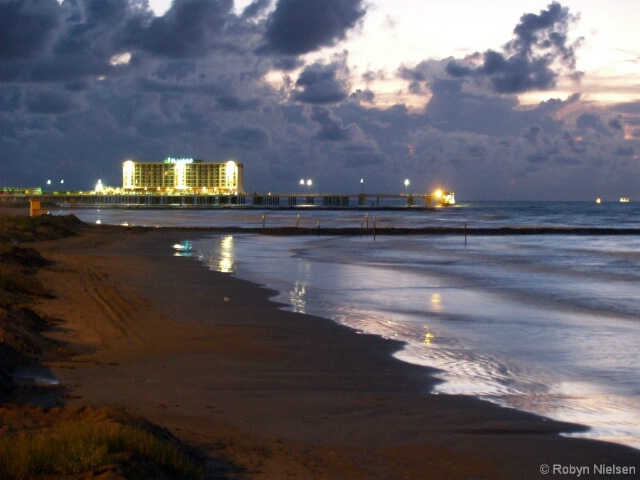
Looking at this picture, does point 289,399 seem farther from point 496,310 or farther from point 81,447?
point 496,310

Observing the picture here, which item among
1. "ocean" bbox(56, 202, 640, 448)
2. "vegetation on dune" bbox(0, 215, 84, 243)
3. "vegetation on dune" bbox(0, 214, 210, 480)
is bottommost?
"ocean" bbox(56, 202, 640, 448)

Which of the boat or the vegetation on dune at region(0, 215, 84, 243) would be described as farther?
the boat

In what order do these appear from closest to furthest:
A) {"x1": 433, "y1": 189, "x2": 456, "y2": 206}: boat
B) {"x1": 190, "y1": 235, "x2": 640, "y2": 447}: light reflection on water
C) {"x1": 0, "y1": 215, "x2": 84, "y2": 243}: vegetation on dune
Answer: {"x1": 190, "y1": 235, "x2": 640, "y2": 447}: light reflection on water, {"x1": 0, "y1": 215, "x2": 84, "y2": 243}: vegetation on dune, {"x1": 433, "y1": 189, "x2": 456, "y2": 206}: boat

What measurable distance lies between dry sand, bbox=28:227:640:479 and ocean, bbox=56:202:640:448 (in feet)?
1.79

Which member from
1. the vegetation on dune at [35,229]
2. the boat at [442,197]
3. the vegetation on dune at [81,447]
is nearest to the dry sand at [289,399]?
the vegetation on dune at [81,447]

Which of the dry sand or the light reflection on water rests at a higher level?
the dry sand

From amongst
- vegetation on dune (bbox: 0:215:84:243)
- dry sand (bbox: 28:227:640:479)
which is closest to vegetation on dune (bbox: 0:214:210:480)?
dry sand (bbox: 28:227:640:479)

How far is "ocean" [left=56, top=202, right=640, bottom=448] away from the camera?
7.83 meters

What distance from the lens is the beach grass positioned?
13.5 ft

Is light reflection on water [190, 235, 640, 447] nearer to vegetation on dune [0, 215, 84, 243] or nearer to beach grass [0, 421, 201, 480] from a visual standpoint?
beach grass [0, 421, 201, 480]

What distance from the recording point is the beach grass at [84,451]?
411cm

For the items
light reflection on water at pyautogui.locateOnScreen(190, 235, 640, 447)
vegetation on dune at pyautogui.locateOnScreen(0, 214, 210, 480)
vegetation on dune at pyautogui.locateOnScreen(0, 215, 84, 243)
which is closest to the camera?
vegetation on dune at pyautogui.locateOnScreen(0, 214, 210, 480)

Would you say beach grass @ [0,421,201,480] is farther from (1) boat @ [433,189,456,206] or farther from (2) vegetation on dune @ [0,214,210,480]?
(1) boat @ [433,189,456,206]

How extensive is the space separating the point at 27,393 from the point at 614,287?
54.3 feet
